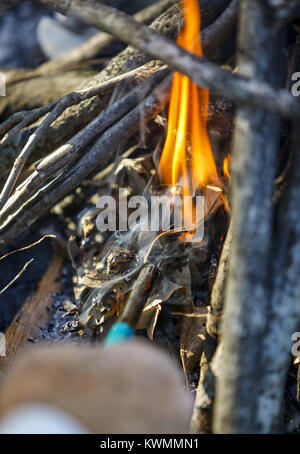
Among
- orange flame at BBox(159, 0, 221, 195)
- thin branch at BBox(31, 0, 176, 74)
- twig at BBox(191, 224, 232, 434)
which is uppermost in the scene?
thin branch at BBox(31, 0, 176, 74)

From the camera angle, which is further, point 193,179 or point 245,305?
point 193,179

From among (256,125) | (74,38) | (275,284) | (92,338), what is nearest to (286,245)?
(275,284)

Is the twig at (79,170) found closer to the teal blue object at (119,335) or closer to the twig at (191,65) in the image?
the twig at (191,65)

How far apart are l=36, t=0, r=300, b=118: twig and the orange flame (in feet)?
2.27

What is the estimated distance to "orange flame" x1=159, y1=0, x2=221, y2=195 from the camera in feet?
6.69

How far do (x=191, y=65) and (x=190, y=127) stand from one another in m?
0.79

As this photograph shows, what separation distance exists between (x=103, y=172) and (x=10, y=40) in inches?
71.8

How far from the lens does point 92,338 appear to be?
6.72 ft

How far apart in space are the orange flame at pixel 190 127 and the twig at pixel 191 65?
691mm

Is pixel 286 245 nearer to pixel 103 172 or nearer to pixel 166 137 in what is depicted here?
pixel 166 137

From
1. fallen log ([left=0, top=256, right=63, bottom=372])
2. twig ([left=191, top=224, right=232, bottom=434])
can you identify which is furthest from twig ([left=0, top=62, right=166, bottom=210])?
twig ([left=191, top=224, right=232, bottom=434])

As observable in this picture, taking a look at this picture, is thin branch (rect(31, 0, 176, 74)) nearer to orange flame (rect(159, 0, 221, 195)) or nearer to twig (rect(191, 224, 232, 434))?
orange flame (rect(159, 0, 221, 195))

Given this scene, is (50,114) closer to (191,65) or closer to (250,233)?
(191,65)

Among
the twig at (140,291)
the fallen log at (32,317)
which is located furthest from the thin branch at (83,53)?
the twig at (140,291)
